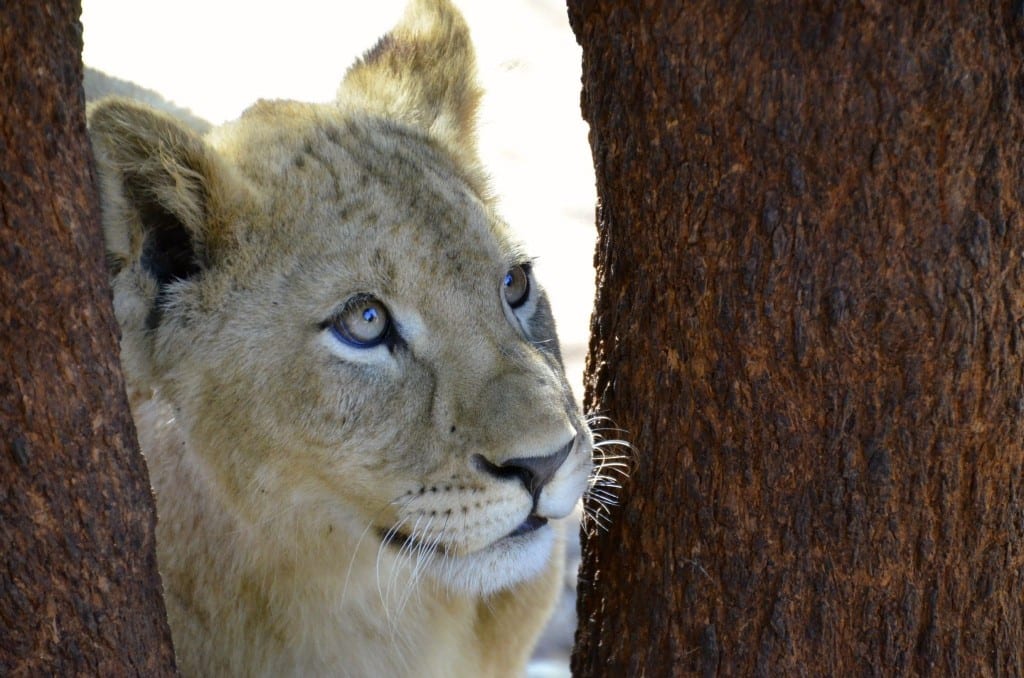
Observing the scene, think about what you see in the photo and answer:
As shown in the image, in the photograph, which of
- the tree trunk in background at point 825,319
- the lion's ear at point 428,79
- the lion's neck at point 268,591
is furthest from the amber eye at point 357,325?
the lion's ear at point 428,79

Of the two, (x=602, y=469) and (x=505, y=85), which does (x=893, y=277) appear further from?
(x=505, y=85)

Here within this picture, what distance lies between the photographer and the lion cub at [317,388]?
7.58ft

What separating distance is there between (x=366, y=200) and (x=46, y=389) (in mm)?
805

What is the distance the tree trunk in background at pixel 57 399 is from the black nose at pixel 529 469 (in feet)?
1.87

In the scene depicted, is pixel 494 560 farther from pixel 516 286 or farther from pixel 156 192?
pixel 156 192

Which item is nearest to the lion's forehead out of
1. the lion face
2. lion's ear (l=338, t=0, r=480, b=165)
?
the lion face

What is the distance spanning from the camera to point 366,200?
253cm

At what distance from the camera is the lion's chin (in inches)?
93.4

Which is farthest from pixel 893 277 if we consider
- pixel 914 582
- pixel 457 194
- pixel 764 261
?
pixel 457 194

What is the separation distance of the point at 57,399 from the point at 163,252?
0.55 meters

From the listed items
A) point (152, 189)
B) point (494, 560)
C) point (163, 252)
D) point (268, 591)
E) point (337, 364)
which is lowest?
point (268, 591)

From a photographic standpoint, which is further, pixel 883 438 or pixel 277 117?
pixel 277 117

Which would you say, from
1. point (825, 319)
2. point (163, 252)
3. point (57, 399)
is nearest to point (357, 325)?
point (163, 252)

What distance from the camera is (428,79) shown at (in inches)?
120
